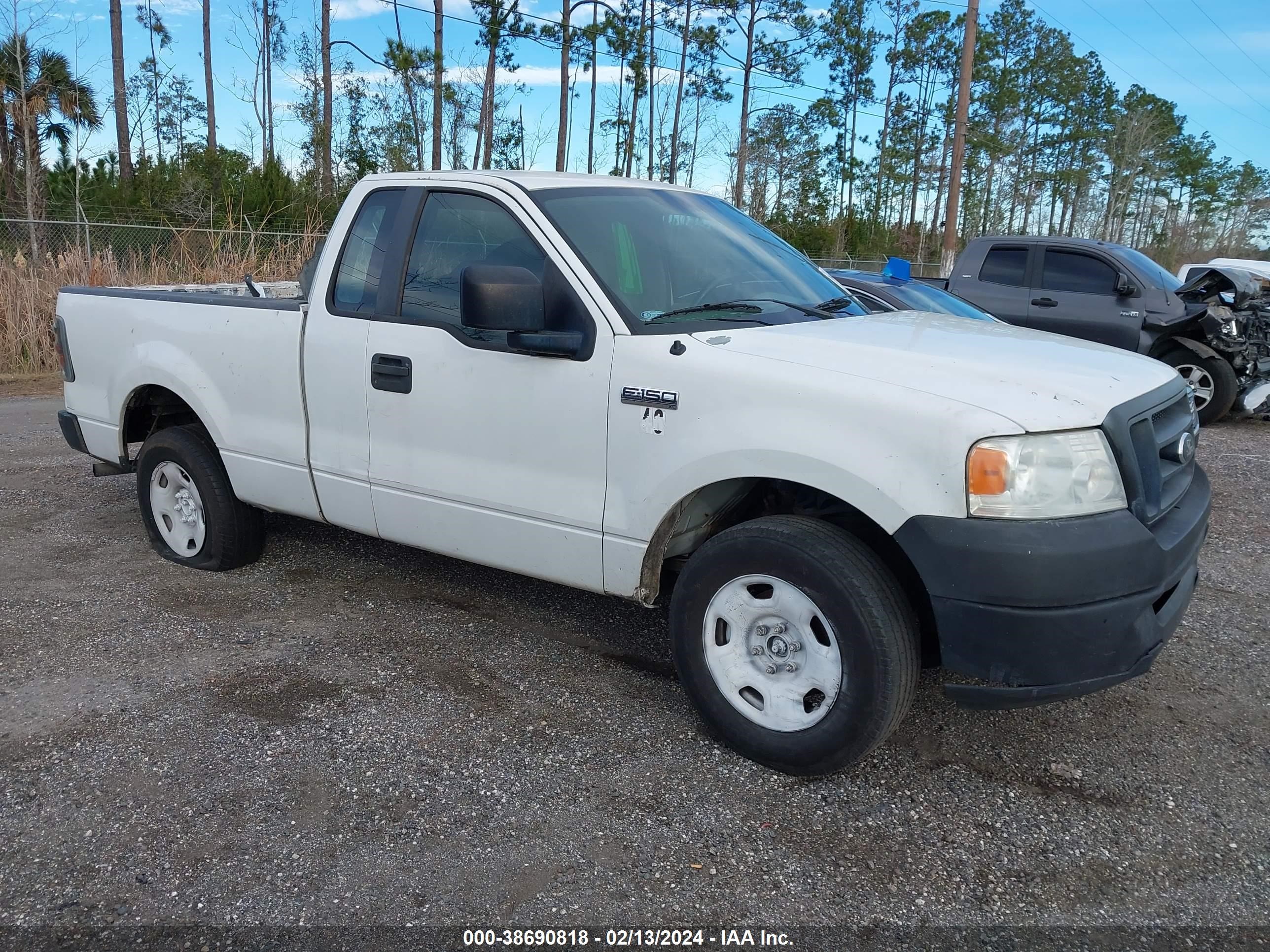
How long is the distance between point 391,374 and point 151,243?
42.8 feet

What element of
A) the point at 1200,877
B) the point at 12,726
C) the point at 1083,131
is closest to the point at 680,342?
the point at 1200,877

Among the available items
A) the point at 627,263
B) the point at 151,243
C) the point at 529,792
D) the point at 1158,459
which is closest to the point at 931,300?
the point at 627,263

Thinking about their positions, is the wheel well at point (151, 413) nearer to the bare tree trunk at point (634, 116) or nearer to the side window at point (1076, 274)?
the side window at point (1076, 274)

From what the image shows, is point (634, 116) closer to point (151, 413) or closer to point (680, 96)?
point (680, 96)

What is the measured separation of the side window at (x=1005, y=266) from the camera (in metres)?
11.2

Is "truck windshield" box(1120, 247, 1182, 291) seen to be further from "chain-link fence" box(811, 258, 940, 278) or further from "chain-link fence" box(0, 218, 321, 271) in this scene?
"chain-link fence" box(811, 258, 940, 278)

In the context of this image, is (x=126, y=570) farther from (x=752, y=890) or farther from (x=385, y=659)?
(x=752, y=890)

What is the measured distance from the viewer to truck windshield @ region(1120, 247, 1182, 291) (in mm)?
10625

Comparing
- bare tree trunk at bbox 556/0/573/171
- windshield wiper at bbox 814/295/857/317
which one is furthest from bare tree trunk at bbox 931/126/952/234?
windshield wiper at bbox 814/295/857/317

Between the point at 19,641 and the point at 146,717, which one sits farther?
the point at 19,641

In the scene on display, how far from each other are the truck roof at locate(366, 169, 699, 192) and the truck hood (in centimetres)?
106

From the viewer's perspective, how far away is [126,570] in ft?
17.0

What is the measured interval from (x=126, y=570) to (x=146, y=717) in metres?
1.83

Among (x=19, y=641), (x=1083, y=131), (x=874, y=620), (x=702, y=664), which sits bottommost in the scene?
(x=19, y=641)
